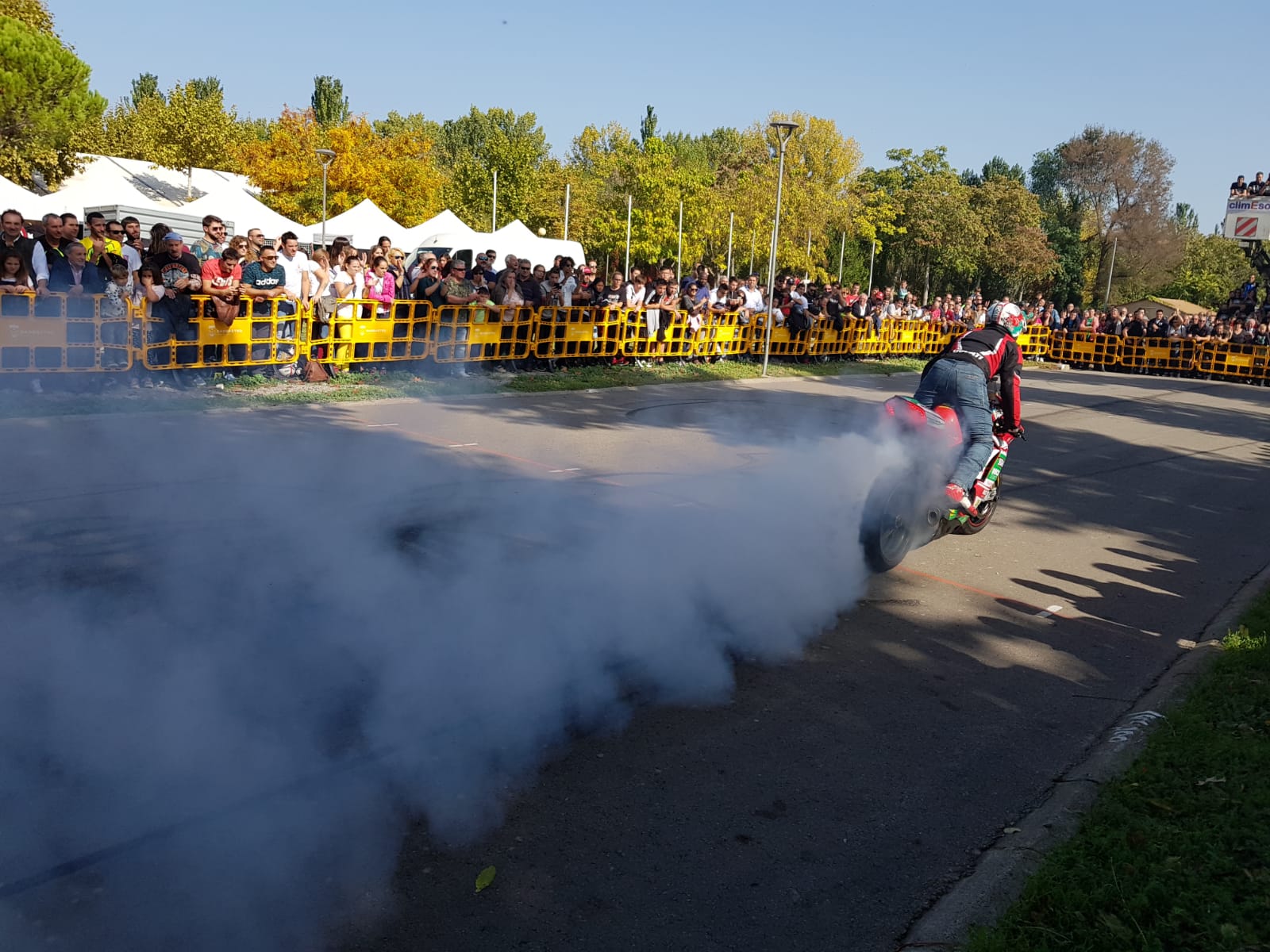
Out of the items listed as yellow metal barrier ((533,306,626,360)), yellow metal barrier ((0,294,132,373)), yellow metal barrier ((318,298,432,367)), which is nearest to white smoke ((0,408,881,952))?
yellow metal barrier ((0,294,132,373))

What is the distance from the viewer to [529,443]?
34.8ft

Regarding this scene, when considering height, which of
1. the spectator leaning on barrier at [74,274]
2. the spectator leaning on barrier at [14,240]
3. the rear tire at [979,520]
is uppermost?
the spectator leaning on barrier at [14,240]

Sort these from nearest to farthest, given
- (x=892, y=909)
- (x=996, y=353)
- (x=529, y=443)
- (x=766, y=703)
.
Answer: (x=892, y=909), (x=766, y=703), (x=996, y=353), (x=529, y=443)

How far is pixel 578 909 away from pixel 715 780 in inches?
38.5

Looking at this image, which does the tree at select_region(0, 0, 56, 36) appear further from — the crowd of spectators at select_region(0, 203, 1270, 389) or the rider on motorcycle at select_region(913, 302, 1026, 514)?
the rider on motorcycle at select_region(913, 302, 1026, 514)

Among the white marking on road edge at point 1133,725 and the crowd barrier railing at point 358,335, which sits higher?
the crowd barrier railing at point 358,335

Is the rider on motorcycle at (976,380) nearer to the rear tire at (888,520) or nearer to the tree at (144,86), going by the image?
the rear tire at (888,520)

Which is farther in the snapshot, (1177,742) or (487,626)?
(487,626)

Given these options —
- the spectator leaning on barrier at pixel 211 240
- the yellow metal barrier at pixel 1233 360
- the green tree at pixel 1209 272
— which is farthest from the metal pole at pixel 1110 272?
the spectator leaning on barrier at pixel 211 240

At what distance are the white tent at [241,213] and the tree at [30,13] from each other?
44.6 ft

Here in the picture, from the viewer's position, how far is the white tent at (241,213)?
2766cm

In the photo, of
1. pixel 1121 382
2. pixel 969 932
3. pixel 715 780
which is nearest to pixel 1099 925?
pixel 969 932

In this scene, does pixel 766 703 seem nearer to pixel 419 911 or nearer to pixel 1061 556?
pixel 419 911

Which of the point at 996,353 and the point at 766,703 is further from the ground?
the point at 996,353
